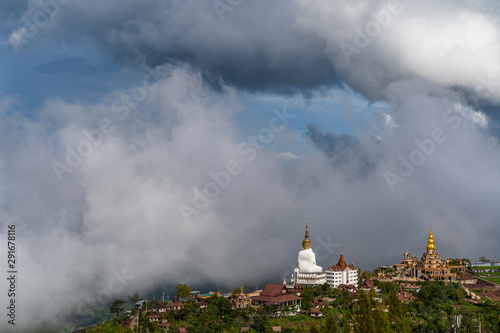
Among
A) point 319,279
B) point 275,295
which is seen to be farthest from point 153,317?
point 319,279

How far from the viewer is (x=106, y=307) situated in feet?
247

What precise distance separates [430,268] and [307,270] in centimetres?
2064

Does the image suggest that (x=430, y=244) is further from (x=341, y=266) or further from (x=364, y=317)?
(x=364, y=317)

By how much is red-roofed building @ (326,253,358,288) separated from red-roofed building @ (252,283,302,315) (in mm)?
14402

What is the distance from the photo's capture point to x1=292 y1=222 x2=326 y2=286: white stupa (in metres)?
88.9

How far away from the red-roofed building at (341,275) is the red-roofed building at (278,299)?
1440 cm

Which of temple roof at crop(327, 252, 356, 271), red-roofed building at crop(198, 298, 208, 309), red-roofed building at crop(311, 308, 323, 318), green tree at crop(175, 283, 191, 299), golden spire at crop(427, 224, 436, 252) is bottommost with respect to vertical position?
red-roofed building at crop(311, 308, 323, 318)

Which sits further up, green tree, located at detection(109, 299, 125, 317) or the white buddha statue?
the white buddha statue

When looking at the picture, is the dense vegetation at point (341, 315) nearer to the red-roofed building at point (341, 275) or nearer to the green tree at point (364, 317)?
the green tree at point (364, 317)

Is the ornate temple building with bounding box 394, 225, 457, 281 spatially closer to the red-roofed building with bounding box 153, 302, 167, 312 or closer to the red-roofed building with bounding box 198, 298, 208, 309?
the red-roofed building with bounding box 198, 298, 208, 309

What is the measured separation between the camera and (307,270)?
300ft

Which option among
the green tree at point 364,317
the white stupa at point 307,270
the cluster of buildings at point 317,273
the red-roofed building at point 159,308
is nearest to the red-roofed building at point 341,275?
the cluster of buildings at point 317,273

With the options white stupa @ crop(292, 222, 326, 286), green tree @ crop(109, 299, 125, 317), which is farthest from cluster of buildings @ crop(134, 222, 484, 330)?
green tree @ crop(109, 299, 125, 317)

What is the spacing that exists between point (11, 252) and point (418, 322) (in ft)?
159
